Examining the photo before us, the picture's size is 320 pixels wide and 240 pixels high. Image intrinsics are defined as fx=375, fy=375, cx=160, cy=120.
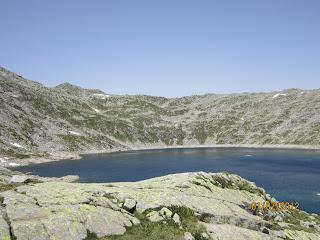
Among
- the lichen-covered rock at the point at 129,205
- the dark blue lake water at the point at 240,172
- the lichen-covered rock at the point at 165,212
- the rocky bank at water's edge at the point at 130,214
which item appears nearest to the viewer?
the rocky bank at water's edge at the point at 130,214

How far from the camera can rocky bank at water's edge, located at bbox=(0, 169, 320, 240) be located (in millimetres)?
26703

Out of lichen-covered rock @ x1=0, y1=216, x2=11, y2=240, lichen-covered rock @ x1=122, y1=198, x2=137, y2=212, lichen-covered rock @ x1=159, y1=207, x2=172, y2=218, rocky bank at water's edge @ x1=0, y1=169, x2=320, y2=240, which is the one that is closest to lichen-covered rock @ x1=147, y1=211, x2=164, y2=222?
rocky bank at water's edge @ x1=0, y1=169, x2=320, y2=240

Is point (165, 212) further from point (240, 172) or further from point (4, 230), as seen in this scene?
point (240, 172)

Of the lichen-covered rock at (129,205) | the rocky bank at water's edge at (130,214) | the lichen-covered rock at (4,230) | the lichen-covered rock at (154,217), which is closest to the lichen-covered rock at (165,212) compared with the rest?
the rocky bank at water's edge at (130,214)

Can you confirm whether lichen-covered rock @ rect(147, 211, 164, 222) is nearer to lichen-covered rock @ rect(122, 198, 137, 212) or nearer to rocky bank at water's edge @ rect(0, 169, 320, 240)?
rocky bank at water's edge @ rect(0, 169, 320, 240)

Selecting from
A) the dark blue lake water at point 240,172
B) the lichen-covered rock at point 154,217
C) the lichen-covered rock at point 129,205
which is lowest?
the dark blue lake water at point 240,172

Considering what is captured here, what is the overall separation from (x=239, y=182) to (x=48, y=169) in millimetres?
133654

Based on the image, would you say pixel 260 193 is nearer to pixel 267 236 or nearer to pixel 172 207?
pixel 267 236

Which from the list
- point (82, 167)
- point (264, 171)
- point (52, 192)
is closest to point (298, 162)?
point (264, 171)

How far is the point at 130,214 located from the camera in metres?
32.3

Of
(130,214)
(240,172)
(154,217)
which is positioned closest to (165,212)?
(154,217)

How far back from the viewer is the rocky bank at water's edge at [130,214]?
26.7 meters

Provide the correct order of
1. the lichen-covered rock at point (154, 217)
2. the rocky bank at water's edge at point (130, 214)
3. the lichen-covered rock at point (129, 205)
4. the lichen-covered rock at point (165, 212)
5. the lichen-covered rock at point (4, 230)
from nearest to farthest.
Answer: the lichen-covered rock at point (4, 230), the rocky bank at water's edge at point (130, 214), the lichen-covered rock at point (154, 217), the lichen-covered rock at point (165, 212), the lichen-covered rock at point (129, 205)

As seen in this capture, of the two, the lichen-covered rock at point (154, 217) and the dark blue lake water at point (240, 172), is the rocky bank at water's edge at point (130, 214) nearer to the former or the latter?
the lichen-covered rock at point (154, 217)
